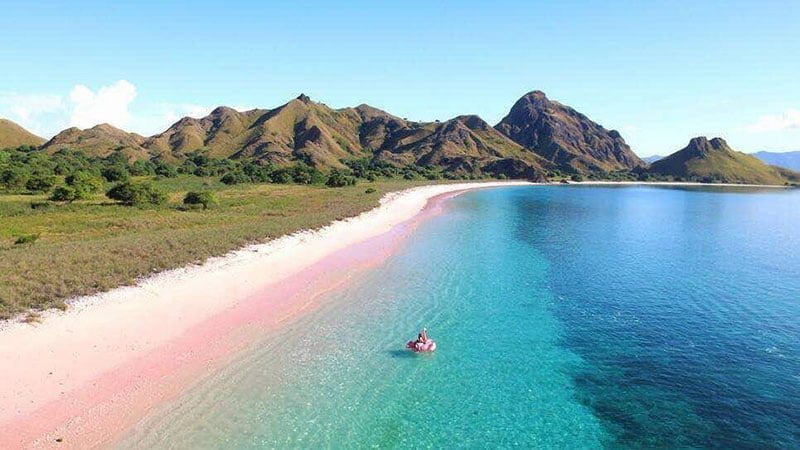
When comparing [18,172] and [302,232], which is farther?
[18,172]

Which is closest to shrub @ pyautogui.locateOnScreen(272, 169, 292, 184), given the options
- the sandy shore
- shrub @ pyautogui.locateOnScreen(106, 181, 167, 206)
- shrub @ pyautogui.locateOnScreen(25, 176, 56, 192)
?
shrub @ pyautogui.locateOnScreen(25, 176, 56, 192)

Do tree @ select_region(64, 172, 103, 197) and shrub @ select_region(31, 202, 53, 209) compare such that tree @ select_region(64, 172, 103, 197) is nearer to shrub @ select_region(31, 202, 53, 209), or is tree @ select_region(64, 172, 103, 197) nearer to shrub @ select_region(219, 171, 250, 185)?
shrub @ select_region(31, 202, 53, 209)

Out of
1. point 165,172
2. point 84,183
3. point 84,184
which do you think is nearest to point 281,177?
point 165,172

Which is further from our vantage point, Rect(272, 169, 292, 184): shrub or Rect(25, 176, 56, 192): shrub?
Rect(272, 169, 292, 184): shrub

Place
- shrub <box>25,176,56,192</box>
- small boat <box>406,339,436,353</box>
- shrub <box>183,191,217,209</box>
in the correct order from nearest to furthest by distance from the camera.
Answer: small boat <box>406,339,436,353</box>, shrub <box>183,191,217,209</box>, shrub <box>25,176,56,192</box>

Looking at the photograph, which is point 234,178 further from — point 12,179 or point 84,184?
point 12,179

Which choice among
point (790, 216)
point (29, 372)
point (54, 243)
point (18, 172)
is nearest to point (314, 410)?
point (29, 372)

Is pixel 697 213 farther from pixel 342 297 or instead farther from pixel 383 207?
pixel 342 297
